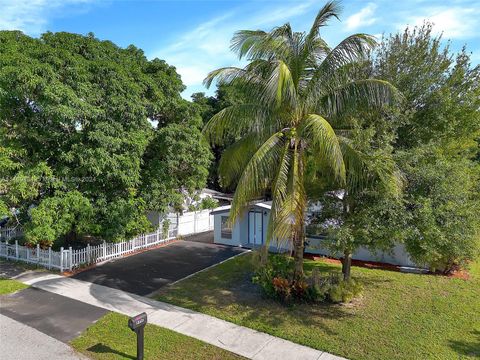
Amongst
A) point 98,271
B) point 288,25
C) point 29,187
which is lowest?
point 98,271

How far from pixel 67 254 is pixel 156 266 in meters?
3.49

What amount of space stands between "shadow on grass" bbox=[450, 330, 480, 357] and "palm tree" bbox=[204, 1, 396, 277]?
4.12m

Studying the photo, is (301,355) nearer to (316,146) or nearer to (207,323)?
(207,323)

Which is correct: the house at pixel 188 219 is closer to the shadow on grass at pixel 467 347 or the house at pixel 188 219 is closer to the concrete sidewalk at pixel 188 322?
the concrete sidewalk at pixel 188 322

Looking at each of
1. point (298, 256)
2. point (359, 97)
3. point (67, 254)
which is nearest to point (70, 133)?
point (67, 254)

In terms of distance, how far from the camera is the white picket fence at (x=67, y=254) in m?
13.5

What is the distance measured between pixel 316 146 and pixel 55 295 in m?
9.39

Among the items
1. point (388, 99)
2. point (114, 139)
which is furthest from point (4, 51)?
point (388, 99)

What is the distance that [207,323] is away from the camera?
8875 mm

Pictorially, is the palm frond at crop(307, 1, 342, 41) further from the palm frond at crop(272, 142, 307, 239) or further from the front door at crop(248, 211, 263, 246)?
the front door at crop(248, 211, 263, 246)

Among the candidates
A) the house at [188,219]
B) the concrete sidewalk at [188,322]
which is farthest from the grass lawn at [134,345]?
the house at [188,219]

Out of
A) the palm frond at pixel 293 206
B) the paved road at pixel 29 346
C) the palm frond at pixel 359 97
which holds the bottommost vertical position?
the paved road at pixel 29 346

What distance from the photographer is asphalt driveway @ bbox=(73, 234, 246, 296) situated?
12.2 m

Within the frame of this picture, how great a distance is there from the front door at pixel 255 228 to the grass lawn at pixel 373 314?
4989 mm
